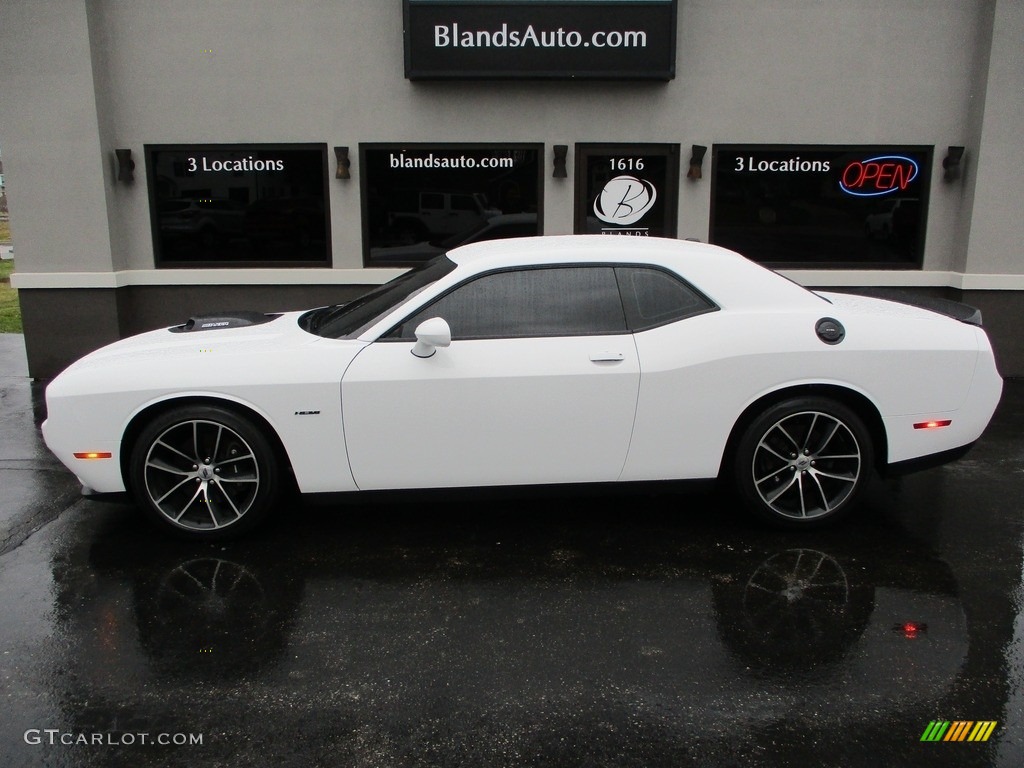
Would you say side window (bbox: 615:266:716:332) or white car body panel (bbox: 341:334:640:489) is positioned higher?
side window (bbox: 615:266:716:332)

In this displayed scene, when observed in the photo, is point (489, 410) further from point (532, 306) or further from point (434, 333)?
point (532, 306)

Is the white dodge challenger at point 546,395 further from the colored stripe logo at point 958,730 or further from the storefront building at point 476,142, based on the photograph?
the storefront building at point 476,142

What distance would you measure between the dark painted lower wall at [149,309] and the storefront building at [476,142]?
23 millimetres

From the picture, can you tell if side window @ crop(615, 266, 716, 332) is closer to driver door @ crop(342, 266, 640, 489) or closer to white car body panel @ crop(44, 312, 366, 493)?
driver door @ crop(342, 266, 640, 489)

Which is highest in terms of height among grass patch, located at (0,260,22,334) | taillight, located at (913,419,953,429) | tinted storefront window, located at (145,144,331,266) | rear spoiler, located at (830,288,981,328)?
tinted storefront window, located at (145,144,331,266)

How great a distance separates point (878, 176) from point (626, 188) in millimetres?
2628

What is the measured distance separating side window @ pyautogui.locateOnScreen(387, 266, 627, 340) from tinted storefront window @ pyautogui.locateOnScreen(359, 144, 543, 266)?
4.37 m

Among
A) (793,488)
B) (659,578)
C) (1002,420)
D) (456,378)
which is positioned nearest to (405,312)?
(456,378)

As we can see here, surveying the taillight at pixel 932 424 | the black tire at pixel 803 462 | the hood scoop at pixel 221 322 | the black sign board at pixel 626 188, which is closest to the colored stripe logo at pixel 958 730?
the black tire at pixel 803 462

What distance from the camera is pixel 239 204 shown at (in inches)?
356

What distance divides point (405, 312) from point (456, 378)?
0.48m

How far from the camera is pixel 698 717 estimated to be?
313cm

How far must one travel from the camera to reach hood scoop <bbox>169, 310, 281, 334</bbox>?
526 cm

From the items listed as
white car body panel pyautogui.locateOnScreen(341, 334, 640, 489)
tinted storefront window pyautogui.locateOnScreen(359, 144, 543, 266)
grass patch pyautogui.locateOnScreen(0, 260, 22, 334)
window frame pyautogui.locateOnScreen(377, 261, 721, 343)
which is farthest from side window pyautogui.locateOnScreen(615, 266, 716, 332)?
grass patch pyautogui.locateOnScreen(0, 260, 22, 334)
